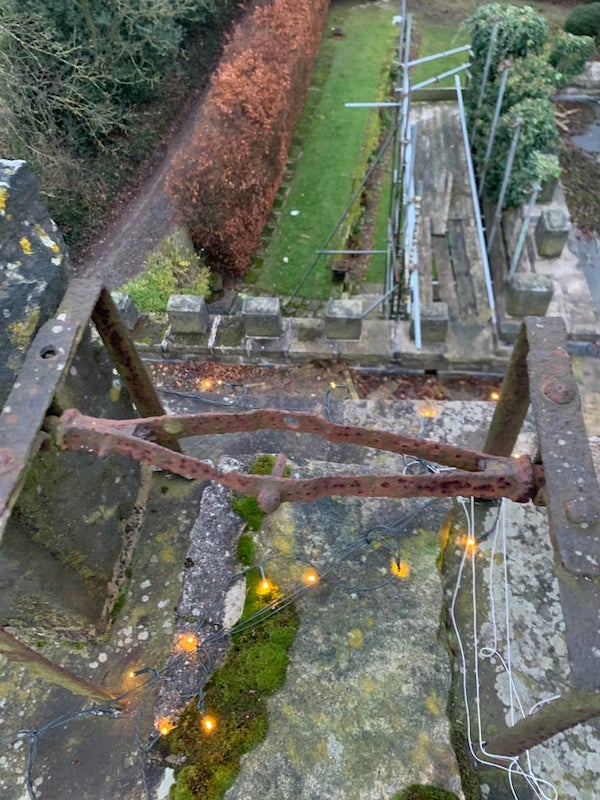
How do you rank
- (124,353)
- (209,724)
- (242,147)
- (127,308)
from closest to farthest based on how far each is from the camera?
(209,724)
(124,353)
(127,308)
(242,147)

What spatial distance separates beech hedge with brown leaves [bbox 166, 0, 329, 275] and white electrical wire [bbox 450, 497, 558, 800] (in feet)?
23.2

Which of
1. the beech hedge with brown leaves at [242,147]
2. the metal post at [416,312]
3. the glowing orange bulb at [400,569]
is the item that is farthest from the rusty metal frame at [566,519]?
the beech hedge with brown leaves at [242,147]

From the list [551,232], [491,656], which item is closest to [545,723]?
[491,656]

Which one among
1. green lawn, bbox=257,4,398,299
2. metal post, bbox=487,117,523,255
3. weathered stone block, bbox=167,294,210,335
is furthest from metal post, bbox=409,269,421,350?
green lawn, bbox=257,4,398,299

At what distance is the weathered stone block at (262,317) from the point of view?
649cm

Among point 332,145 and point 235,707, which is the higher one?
point 235,707

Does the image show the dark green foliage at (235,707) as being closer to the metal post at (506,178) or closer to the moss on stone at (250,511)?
the moss on stone at (250,511)

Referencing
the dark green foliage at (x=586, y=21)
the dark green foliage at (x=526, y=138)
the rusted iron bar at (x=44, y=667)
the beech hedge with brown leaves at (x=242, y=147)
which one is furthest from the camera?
the dark green foliage at (x=586, y=21)

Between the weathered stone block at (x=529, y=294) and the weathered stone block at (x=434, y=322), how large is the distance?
38.5 inches

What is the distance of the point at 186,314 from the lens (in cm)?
656

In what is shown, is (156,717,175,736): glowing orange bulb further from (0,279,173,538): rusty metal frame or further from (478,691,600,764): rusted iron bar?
(478,691,600,764): rusted iron bar

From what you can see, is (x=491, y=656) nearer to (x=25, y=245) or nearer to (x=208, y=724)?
(x=208, y=724)

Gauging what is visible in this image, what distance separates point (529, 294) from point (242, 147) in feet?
17.6

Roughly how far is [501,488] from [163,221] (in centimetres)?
1055
